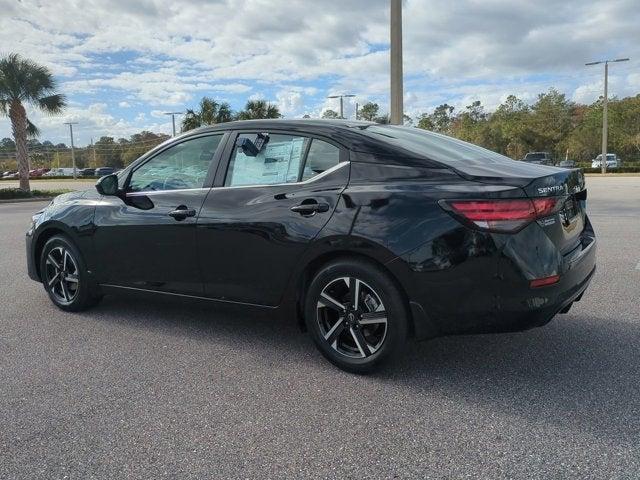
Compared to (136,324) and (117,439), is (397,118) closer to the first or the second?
(136,324)

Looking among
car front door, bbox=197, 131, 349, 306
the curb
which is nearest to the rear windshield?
car front door, bbox=197, 131, 349, 306

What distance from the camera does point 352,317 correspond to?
3.47 metres

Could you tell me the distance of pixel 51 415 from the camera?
120 inches

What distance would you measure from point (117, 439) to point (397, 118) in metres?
11.4

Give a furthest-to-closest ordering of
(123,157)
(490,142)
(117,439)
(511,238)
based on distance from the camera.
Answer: (123,157)
(490,142)
(511,238)
(117,439)

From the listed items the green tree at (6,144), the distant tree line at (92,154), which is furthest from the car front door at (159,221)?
the green tree at (6,144)

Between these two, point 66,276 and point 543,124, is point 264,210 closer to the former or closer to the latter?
point 66,276

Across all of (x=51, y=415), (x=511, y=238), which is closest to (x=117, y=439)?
(x=51, y=415)

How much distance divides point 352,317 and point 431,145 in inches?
50.7

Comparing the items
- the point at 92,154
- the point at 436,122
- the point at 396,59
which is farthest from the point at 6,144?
the point at 396,59

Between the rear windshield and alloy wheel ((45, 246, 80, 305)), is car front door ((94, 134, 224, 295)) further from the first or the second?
the rear windshield

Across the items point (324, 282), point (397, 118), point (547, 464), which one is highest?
point (397, 118)

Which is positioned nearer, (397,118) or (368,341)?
(368,341)

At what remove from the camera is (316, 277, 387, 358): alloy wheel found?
3406mm
